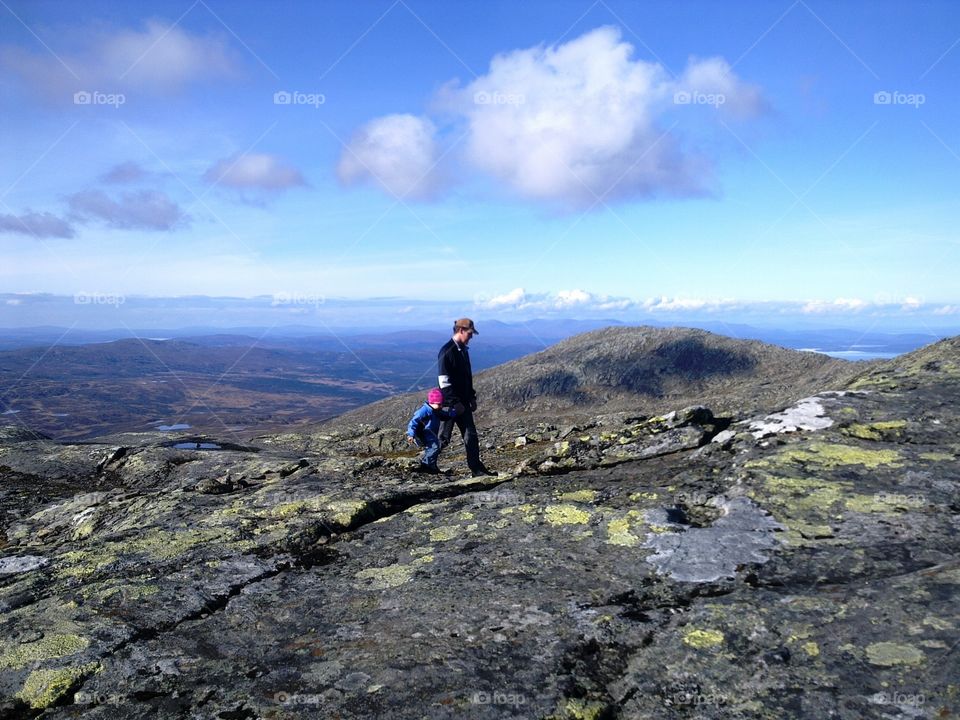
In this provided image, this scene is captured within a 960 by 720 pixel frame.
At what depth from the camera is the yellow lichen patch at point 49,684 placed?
5430mm

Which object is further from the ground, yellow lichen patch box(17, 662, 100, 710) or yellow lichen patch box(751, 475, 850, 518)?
yellow lichen patch box(751, 475, 850, 518)

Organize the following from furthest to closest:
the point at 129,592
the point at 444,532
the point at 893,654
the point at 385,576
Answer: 1. the point at 444,532
2. the point at 385,576
3. the point at 129,592
4. the point at 893,654

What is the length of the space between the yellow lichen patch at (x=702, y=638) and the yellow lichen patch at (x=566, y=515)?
321cm

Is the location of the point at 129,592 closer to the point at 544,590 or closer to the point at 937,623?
the point at 544,590

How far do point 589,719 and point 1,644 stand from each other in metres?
6.51

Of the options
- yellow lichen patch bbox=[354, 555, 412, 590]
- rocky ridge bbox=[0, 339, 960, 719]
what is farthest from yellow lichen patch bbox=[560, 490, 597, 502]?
yellow lichen patch bbox=[354, 555, 412, 590]

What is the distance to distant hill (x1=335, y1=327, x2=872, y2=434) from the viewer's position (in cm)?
7219

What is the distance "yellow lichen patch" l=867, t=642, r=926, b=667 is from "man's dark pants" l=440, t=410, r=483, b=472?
11126mm

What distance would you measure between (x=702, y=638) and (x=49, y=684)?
6.76 meters

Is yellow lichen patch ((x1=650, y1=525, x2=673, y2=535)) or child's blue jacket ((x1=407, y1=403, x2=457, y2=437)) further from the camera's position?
child's blue jacket ((x1=407, y1=403, x2=457, y2=437))

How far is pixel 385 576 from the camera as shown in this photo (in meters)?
8.09

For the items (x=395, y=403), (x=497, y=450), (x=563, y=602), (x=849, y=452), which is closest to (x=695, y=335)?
(x=395, y=403)

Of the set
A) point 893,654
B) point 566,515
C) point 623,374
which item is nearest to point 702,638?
point 893,654

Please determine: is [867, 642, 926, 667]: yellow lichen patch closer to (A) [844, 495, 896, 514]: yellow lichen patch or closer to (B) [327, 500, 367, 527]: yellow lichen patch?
(A) [844, 495, 896, 514]: yellow lichen patch
